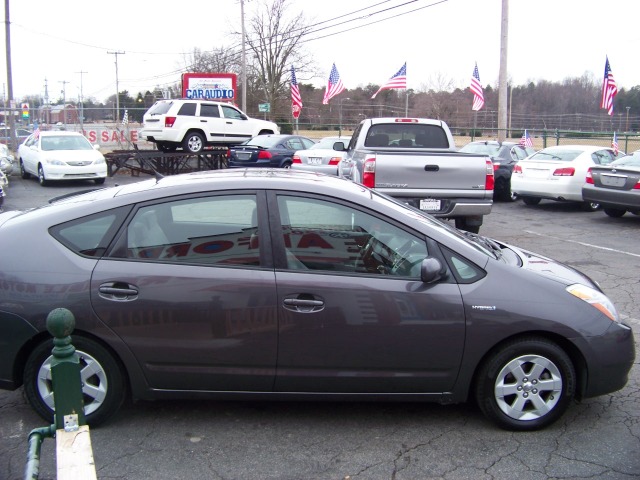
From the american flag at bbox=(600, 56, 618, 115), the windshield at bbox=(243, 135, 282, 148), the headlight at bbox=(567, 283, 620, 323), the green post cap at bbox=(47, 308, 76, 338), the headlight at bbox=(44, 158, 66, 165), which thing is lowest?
the headlight at bbox=(567, 283, 620, 323)

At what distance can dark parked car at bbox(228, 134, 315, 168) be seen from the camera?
18016 mm

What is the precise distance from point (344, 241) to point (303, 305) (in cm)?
50

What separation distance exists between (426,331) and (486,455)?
783mm

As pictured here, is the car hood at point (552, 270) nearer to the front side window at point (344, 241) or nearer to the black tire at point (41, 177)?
the front side window at point (344, 241)

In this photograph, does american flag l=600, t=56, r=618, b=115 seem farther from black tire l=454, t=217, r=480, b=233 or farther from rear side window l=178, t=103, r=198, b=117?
black tire l=454, t=217, r=480, b=233

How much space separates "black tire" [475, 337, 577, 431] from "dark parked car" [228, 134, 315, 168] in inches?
570

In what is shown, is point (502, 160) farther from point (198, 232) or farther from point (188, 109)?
point (198, 232)

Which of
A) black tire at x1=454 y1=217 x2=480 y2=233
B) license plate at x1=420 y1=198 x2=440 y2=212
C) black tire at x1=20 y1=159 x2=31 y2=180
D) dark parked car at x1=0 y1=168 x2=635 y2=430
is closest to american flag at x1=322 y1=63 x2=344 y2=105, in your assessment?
black tire at x1=20 y1=159 x2=31 y2=180

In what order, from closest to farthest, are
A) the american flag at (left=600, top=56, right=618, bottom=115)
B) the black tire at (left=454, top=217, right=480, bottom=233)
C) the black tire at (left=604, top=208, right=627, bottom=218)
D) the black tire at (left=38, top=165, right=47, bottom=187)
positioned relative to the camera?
the black tire at (left=454, top=217, right=480, bottom=233), the black tire at (left=604, top=208, right=627, bottom=218), the black tire at (left=38, top=165, right=47, bottom=187), the american flag at (left=600, top=56, right=618, bottom=115)

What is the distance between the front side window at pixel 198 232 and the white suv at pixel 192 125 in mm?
18091

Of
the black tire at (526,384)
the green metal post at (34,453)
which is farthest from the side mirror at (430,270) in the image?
the green metal post at (34,453)

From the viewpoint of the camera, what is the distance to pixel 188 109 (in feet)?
71.0

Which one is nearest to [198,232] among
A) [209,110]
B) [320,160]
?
[320,160]

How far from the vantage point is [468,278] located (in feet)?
12.4
